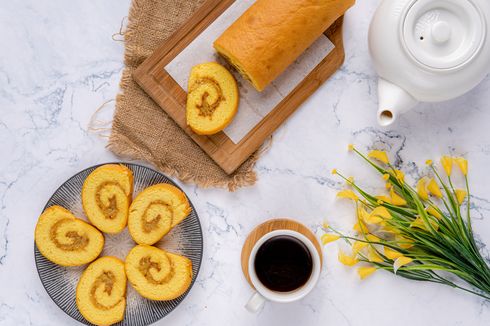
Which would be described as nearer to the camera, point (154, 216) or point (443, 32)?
point (443, 32)

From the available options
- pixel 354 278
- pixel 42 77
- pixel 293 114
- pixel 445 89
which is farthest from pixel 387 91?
pixel 42 77

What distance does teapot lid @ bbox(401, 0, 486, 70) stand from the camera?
104 centimetres

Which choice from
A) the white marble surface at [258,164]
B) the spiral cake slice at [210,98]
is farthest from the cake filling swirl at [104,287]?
the spiral cake slice at [210,98]

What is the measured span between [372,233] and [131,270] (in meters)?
0.52

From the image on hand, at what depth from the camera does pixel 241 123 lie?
4.11 feet

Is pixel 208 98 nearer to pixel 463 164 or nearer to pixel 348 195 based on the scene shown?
pixel 348 195

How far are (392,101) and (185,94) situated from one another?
1.41 feet

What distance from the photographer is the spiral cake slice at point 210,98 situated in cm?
121

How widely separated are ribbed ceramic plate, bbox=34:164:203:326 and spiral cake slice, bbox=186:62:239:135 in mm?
141

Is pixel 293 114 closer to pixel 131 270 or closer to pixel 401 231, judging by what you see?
pixel 401 231

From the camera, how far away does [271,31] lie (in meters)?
1.13

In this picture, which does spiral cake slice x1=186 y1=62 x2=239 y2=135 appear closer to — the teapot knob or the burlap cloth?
the burlap cloth

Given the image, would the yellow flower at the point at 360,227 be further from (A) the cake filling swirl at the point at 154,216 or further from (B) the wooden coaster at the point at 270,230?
(A) the cake filling swirl at the point at 154,216

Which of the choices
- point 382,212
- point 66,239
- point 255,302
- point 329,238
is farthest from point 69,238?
point 382,212
